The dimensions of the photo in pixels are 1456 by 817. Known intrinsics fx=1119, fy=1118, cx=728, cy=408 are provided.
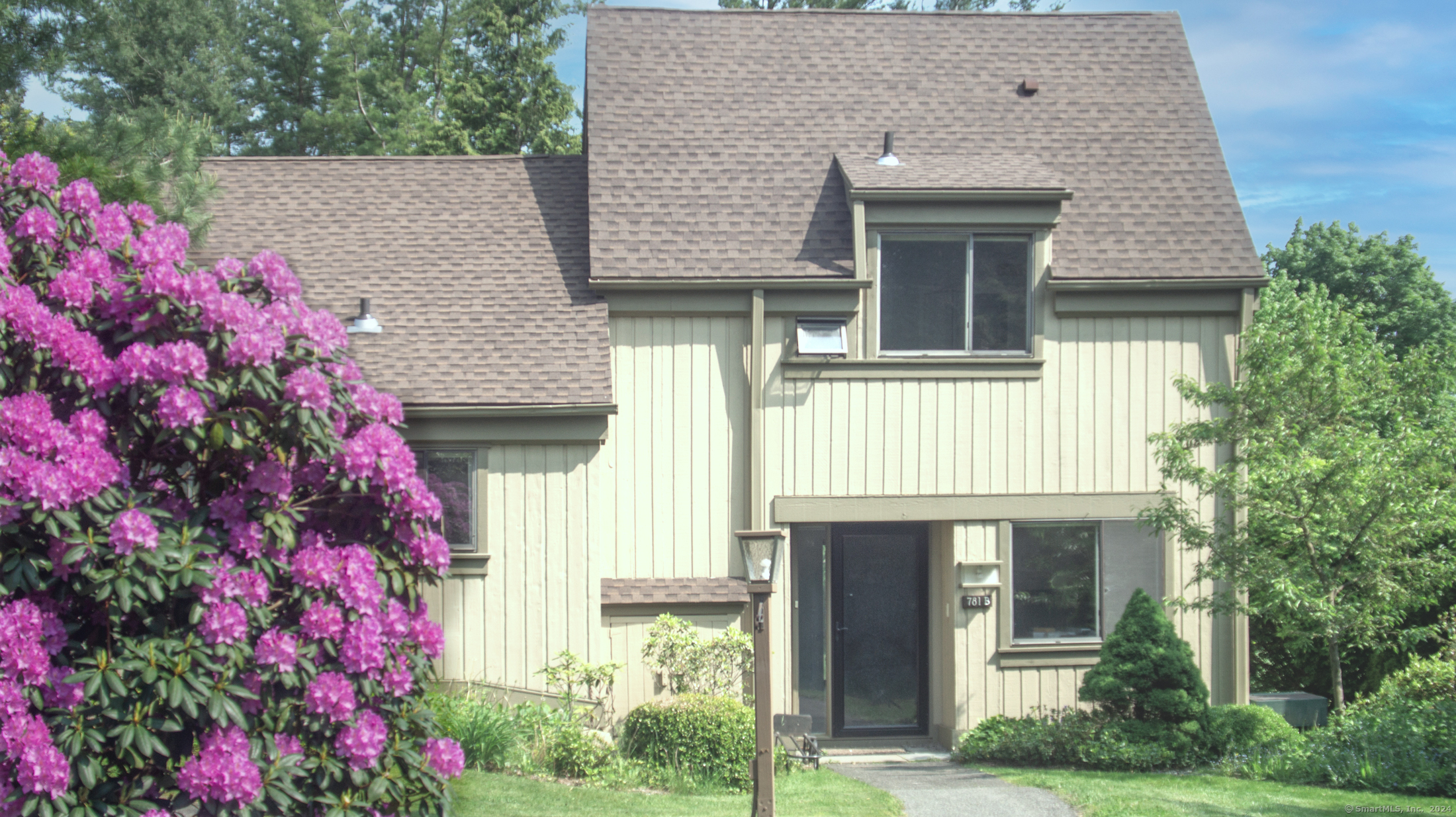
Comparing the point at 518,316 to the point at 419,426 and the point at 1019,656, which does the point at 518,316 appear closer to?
the point at 419,426

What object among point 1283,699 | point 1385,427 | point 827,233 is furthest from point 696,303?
point 1385,427

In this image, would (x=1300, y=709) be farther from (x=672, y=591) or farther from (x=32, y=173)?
(x=32, y=173)

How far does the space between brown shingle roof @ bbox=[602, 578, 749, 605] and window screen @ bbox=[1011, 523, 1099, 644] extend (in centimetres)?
305

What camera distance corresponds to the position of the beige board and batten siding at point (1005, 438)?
1195 cm

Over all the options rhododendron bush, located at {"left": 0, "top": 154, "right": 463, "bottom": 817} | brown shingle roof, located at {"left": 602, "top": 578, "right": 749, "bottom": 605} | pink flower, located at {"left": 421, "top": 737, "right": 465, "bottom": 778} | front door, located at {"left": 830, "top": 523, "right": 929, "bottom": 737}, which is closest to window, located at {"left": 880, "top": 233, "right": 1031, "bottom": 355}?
front door, located at {"left": 830, "top": 523, "right": 929, "bottom": 737}

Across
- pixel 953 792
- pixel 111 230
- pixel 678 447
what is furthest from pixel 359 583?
pixel 678 447

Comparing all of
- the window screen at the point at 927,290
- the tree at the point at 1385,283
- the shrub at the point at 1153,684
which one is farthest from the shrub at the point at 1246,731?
the tree at the point at 1385,283

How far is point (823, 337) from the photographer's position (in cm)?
1184

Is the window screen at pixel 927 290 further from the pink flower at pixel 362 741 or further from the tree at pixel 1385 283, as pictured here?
the tree at pixel 1385 283

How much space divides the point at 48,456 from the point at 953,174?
9559 mm

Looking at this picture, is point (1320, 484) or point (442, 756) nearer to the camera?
point (442, 756)

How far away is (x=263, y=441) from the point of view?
5188 millimetres

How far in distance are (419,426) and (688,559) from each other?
3.10m

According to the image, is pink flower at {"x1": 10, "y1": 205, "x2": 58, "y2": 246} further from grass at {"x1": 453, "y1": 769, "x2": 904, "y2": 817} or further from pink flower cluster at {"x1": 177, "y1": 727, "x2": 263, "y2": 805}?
grass at {"x1": 453, "y1": 769, "x2": 904, "y2": 817}
